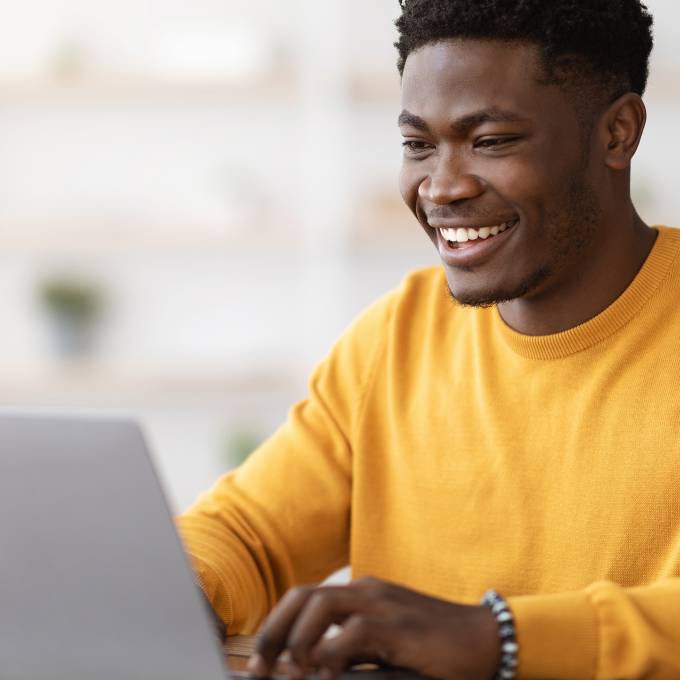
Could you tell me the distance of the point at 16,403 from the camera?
3.51 m

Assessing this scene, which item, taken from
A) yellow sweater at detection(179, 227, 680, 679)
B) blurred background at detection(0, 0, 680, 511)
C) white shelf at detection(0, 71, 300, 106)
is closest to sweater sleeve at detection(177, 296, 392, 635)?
yellow sweater at detection(179, 227, 680, 679)

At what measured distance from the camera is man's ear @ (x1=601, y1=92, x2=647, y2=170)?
1257mm

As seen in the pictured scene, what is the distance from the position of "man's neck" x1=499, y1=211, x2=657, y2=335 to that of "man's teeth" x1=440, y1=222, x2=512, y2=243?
0.10 metres

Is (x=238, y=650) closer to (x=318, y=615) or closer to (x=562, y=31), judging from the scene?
(x=318, y=615)

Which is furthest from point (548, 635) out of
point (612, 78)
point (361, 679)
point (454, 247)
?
point (612, 78)

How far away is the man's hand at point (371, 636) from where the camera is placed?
0.85m

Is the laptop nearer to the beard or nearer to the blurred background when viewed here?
the beard

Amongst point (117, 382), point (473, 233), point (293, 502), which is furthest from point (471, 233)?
point (117, 382)

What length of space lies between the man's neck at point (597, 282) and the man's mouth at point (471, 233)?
10 cm

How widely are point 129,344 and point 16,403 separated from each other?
381mm

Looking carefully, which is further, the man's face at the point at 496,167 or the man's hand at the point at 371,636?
the man's face at the point at 496,167

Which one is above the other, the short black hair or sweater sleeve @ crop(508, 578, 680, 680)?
the short black hair

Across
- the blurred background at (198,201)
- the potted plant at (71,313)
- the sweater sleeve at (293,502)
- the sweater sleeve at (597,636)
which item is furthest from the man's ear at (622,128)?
the potted plant at (71,313)

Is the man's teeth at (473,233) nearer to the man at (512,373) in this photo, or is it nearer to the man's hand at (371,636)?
the man at (512,373)
